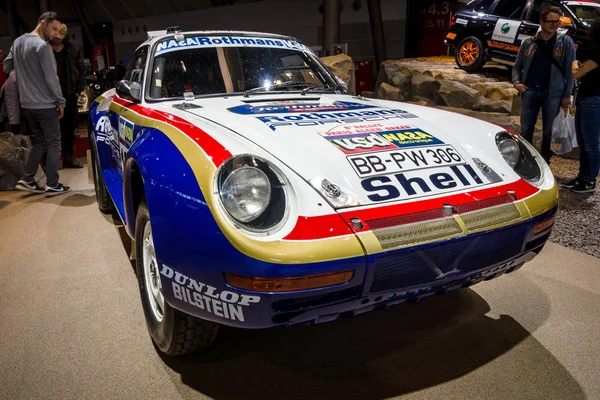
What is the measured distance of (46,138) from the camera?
4.39 meters

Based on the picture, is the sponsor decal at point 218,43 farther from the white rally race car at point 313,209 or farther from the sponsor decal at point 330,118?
the sponsor decal at point 330,118

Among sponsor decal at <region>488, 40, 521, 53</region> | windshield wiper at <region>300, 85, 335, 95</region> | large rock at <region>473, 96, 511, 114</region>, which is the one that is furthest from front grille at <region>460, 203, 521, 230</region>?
sponsor decal at <region>488, 40, 521, 53</region>

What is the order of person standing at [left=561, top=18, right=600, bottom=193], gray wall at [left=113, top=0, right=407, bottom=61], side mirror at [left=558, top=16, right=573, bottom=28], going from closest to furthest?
person standing at [left=561, top=18, right=600, bottom=193] < side mirror at [left=558, top=16, right=573, bottom=28] < gray wall at [left=113, top=0, right=407, bottom=61]

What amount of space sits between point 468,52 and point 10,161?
730 cm

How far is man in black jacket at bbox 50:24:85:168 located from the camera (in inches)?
200

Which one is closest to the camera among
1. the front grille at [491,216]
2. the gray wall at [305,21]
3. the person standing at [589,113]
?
the front grille at [491,216]

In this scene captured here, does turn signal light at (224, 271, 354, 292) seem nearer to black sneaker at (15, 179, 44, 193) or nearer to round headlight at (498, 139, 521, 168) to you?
round headlight at (498, 139, 521, 168)

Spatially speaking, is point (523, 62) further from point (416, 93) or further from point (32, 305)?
point (32, 305)

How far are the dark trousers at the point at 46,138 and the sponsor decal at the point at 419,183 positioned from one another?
378 cm

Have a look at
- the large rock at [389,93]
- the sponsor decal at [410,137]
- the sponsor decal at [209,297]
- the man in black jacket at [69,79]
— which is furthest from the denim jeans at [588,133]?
the man in black jacket at [69,79]

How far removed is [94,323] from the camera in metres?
2.23

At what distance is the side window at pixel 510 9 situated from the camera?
24.3 ft

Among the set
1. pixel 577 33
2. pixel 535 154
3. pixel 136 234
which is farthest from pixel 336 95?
pixel 577 33

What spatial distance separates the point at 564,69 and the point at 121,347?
4.23 meters
